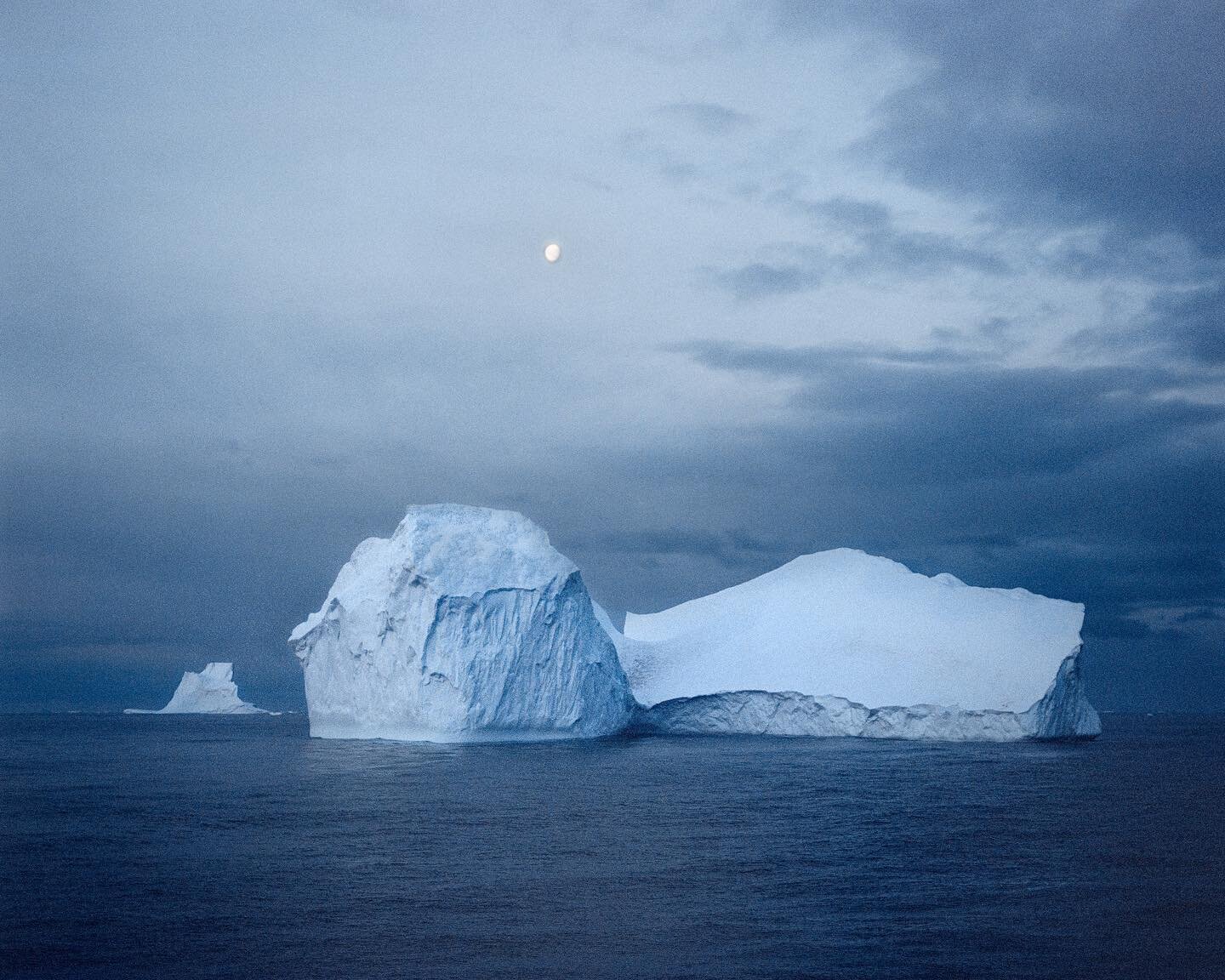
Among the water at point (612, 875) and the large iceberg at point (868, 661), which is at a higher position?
the large iceberg at point (868, 661)

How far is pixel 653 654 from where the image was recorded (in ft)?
132

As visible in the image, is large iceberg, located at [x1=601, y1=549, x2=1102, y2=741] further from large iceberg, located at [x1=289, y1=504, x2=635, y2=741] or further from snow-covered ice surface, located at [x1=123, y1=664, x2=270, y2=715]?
snow-covered ice surface, located at [x1=123, y1=664, x2=270, y2=715]

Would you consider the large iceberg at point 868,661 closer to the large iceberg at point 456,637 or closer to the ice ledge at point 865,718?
the ice ledge at point 865,718

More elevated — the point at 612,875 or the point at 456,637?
the point at 456,637

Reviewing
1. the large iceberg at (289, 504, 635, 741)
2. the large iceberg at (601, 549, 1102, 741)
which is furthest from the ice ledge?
the large iceberg at (289, 504, 635, 741)

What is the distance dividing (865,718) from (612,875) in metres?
24.3

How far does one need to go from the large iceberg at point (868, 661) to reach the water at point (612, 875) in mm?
8412

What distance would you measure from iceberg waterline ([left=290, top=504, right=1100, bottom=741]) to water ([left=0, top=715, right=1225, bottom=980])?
5.47 meters

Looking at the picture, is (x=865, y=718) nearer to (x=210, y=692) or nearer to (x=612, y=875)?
(x=612, y=875)

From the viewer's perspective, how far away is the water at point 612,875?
32.2 ft

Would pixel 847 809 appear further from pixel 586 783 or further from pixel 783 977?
pixel 783 977

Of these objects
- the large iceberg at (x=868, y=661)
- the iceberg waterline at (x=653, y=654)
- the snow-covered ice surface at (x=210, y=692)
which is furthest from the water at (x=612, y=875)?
the snow-covered ice surface at (x=210, y=692)

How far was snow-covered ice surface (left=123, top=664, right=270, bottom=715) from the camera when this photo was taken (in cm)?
7825

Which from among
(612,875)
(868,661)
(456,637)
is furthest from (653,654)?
(612,875)
